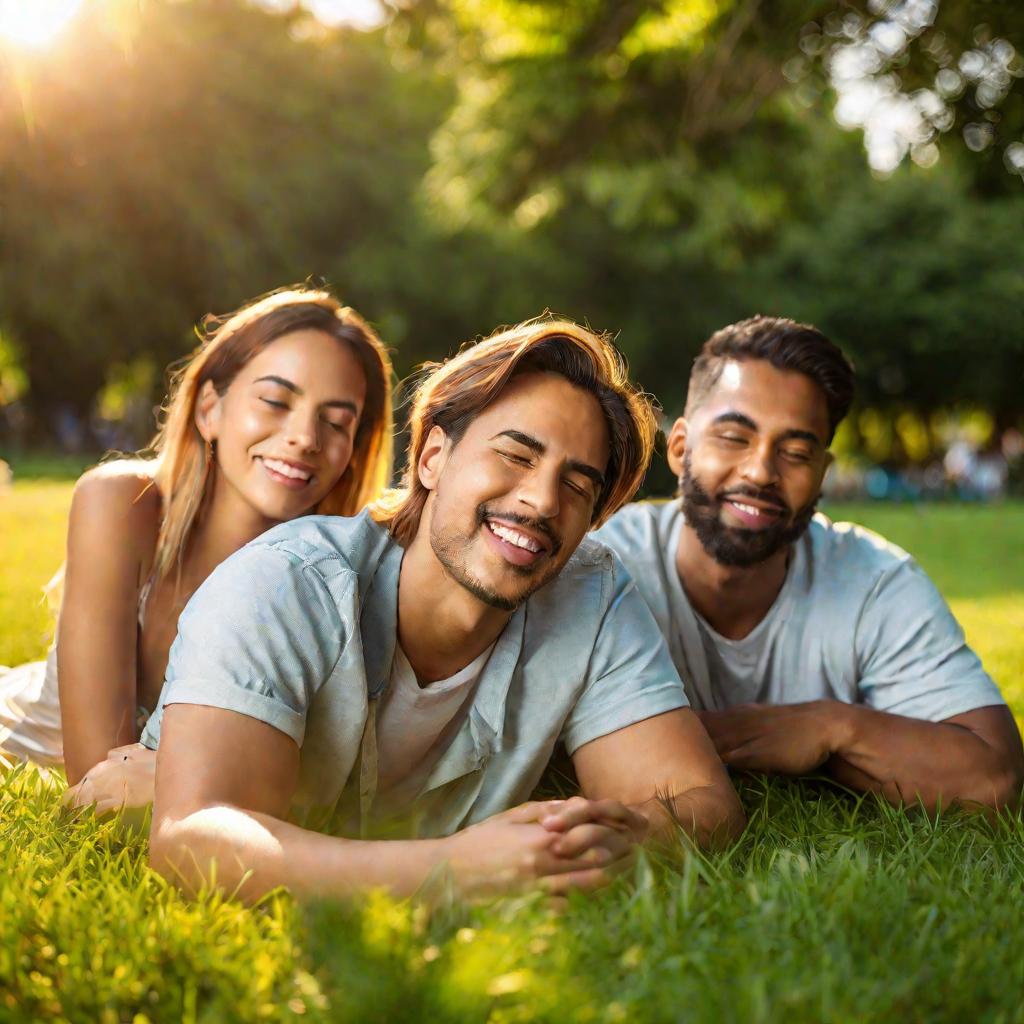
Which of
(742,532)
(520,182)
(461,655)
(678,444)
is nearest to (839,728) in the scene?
(742,532)

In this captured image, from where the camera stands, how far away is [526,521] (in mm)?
3389

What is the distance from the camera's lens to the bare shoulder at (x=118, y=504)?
446cm

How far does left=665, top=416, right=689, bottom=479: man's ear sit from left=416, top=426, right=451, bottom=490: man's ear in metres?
1.48

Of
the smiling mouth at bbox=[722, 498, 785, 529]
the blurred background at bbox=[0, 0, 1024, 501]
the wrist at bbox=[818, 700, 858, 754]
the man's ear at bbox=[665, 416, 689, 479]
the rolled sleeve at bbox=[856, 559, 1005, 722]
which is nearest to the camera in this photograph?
Result: the wrist at bbox=[818, 700, 858, 754]

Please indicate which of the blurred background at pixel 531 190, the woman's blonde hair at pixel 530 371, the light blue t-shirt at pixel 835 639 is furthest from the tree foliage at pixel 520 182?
the light blue t-shirt at pixel 835 639

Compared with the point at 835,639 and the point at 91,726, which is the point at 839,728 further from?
the point at 91,726

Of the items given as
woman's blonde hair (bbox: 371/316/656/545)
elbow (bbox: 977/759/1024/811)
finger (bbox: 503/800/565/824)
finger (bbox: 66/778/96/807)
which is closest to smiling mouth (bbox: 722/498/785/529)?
woman's blonde hair (bbox: 371/316/656/545)

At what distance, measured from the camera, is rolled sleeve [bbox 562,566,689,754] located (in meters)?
3.58

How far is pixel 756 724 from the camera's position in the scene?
14.2ft

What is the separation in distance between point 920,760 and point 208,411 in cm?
Answer: 273

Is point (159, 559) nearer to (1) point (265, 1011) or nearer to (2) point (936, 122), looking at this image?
(1) point (265, 1011)

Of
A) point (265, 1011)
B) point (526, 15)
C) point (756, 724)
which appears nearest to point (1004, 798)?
point (756, 724)

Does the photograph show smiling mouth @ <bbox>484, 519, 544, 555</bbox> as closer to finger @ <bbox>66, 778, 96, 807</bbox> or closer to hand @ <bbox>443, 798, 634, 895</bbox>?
hand @ <bbox>443, 798, 634, 895</bbox>

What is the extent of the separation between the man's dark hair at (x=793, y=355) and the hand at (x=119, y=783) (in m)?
2.38
